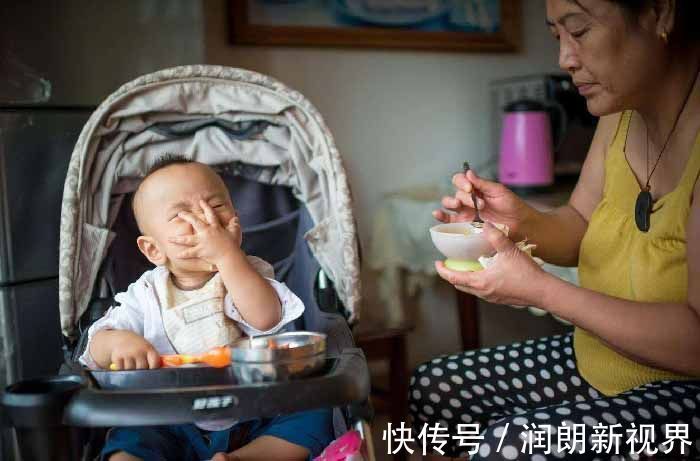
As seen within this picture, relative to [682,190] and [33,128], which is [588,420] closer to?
[682,190]

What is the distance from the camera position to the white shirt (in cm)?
129

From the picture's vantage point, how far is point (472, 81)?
2.73 metres

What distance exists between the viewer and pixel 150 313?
1312mm

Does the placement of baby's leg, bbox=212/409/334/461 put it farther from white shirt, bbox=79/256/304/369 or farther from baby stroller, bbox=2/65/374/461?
white shirt, bbox=79/256/304/369

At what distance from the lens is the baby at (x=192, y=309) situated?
117 cm

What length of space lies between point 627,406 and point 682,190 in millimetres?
353

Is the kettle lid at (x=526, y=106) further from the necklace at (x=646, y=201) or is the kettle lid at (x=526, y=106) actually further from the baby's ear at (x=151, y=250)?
the baby's ear at (x=151, y=250)

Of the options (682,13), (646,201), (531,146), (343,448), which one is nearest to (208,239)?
(343,448)

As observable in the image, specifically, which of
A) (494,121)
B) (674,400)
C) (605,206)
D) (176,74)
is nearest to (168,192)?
(176,74)

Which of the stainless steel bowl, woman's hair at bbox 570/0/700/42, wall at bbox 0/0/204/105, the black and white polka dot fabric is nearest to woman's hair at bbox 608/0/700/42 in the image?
woman's hair at bbox 570/0/700/42

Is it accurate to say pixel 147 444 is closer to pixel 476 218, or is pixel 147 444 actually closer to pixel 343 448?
pixel 343 448

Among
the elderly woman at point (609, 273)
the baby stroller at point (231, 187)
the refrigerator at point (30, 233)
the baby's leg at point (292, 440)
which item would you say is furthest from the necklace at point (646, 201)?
the refrigerator at point (30, 233)

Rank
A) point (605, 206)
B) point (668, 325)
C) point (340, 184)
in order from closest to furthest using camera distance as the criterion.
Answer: point (668, 325), point (605, 206), point (340, 184)

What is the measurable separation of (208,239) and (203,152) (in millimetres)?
364
